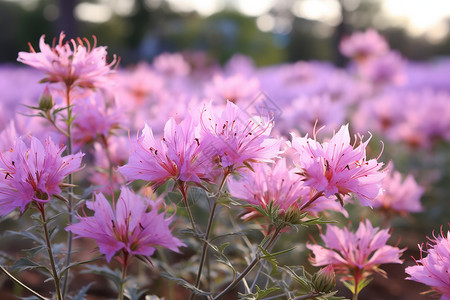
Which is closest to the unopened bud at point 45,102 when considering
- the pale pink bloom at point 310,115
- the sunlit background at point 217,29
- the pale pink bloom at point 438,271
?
the pale pink bloom at point 438,271

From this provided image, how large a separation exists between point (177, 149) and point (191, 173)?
0.08m

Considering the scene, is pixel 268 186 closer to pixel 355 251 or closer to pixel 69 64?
pixel 355 251

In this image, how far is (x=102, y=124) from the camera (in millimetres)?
2080

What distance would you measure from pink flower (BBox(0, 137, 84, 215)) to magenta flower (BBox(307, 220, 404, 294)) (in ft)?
2.80

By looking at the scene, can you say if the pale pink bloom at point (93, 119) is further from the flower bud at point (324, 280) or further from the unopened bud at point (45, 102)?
the flower bud at point (324, 280)

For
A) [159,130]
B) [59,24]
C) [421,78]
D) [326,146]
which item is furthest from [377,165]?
[59,24]

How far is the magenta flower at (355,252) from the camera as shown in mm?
1654

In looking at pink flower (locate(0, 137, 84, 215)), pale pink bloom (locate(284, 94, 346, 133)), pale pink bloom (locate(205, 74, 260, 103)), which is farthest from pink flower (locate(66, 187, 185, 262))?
pale pink bloom (locate(284, 94, 346, 133))

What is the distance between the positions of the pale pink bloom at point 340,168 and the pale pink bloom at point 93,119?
38.9 inches

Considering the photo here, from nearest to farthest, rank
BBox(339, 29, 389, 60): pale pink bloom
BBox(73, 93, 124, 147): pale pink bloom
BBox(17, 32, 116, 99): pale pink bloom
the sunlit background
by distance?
BBox(17, 32, 116, 99): pale pink bloom → BBox(73, 93, 124, 147): pale pink bloom → BBox(339, 29, 389, 60): pale pink bloom → the sunlit background

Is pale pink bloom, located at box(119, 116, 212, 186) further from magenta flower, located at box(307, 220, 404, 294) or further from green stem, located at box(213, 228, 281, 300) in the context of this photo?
magenta flower, located at box(307, 220, 404, 294)

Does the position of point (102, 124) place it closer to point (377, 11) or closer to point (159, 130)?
point (159, 130)

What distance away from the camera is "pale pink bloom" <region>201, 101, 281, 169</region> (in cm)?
136

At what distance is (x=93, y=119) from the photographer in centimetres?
207
